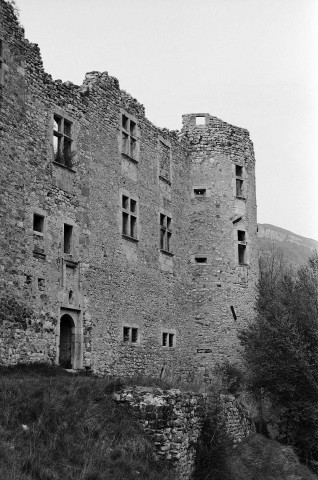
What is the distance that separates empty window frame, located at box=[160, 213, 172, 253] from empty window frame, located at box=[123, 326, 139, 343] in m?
3.87

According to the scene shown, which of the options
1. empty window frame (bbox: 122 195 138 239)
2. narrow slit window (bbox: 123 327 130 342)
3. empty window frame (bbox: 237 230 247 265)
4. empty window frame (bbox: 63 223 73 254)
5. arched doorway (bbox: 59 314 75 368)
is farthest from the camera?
empty window frame (bbox: 237 230 247 265)

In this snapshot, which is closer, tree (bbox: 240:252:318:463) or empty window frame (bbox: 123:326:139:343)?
tree (bbox: 240:252:318:463)

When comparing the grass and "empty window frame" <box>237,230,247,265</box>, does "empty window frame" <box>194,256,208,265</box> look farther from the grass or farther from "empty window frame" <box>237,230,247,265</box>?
the grass

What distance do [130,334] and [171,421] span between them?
27.8ft

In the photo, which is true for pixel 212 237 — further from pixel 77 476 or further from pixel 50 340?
pixel 77 476

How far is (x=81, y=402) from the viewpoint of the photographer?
13.8 meters

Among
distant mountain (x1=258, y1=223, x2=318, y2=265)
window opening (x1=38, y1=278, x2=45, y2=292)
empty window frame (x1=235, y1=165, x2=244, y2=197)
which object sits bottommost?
window opening (x1=38, y1=278, x2=45, y2=292)

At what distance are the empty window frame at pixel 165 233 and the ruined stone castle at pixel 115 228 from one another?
6 cm

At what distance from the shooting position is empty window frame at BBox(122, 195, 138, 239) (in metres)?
23.2

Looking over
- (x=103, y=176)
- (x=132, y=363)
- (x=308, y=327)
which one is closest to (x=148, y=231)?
(x=103, y=176)

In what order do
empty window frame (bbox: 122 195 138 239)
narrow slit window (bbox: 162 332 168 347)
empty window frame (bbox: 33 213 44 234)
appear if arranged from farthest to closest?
narrow slit window (bbox: 162 332 168 347) < empty window frame (bbox: 122 195 138 239) < empty window frame (bbox: 33 213 44 234)

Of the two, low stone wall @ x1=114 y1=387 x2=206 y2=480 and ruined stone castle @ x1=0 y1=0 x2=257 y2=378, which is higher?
ruined stone castle @ x1=0 y1=0 x2=257 y2=378

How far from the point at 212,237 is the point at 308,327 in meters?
6.79

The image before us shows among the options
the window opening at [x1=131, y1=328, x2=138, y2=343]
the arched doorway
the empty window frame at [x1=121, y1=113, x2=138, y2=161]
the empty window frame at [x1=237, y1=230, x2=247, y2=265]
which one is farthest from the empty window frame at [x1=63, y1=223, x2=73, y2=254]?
the empty window frame at [x1=237, y1=230, x2=247, y2=265]
